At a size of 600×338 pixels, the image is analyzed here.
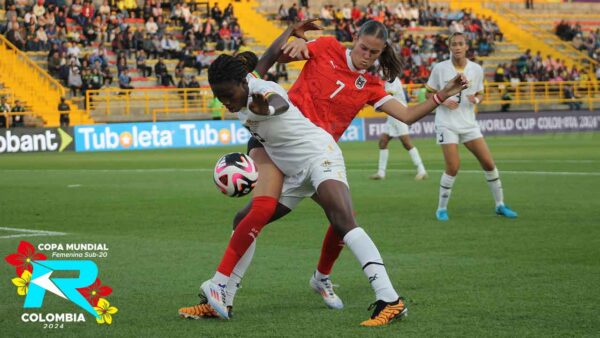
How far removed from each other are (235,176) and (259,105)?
1.98 feet

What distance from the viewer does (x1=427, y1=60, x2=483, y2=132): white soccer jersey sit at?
566 inches

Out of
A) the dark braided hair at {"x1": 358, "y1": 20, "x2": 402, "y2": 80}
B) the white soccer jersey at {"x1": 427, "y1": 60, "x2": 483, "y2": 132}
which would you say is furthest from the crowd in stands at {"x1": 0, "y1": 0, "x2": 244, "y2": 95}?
the dark braided hair at {"x1": 358, "y1": 20, "x2": 402, "y2": 80}

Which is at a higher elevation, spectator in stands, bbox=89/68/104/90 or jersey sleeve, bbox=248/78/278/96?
jersey sleeve, bbox=248/78/278/96

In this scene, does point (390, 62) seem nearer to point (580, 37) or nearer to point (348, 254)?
point (348, 254)

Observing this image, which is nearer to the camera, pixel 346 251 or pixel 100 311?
pixel 100 311

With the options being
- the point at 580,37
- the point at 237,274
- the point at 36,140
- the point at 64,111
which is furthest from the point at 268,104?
the point at 580,37

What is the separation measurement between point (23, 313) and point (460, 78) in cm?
365

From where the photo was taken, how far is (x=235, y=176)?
7.45m

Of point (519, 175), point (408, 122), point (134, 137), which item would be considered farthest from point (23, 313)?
point (134, 137)

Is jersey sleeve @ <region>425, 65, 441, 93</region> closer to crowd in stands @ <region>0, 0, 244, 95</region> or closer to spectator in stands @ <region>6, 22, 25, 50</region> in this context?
crowd in stands @ <region>0, 0, 244, 95</region>

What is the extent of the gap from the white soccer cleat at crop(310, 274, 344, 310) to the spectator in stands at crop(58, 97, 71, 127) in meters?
30.9

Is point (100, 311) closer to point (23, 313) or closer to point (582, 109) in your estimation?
point (23, 313)

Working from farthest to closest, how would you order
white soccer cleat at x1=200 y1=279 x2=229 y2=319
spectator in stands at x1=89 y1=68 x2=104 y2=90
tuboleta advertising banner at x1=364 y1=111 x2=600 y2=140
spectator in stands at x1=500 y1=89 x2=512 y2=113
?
spectator in stands at x1=500 y1=89 x2=512 y2=113, tuboleta advertising banner at x1=364 y1=111 x2=600 y2=140, spectator in stands at x1=89 y1=68 x2=104 y2=90, white soccer cleat at x1=200 y1=279 x2=229 y2=319

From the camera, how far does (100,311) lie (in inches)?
296
